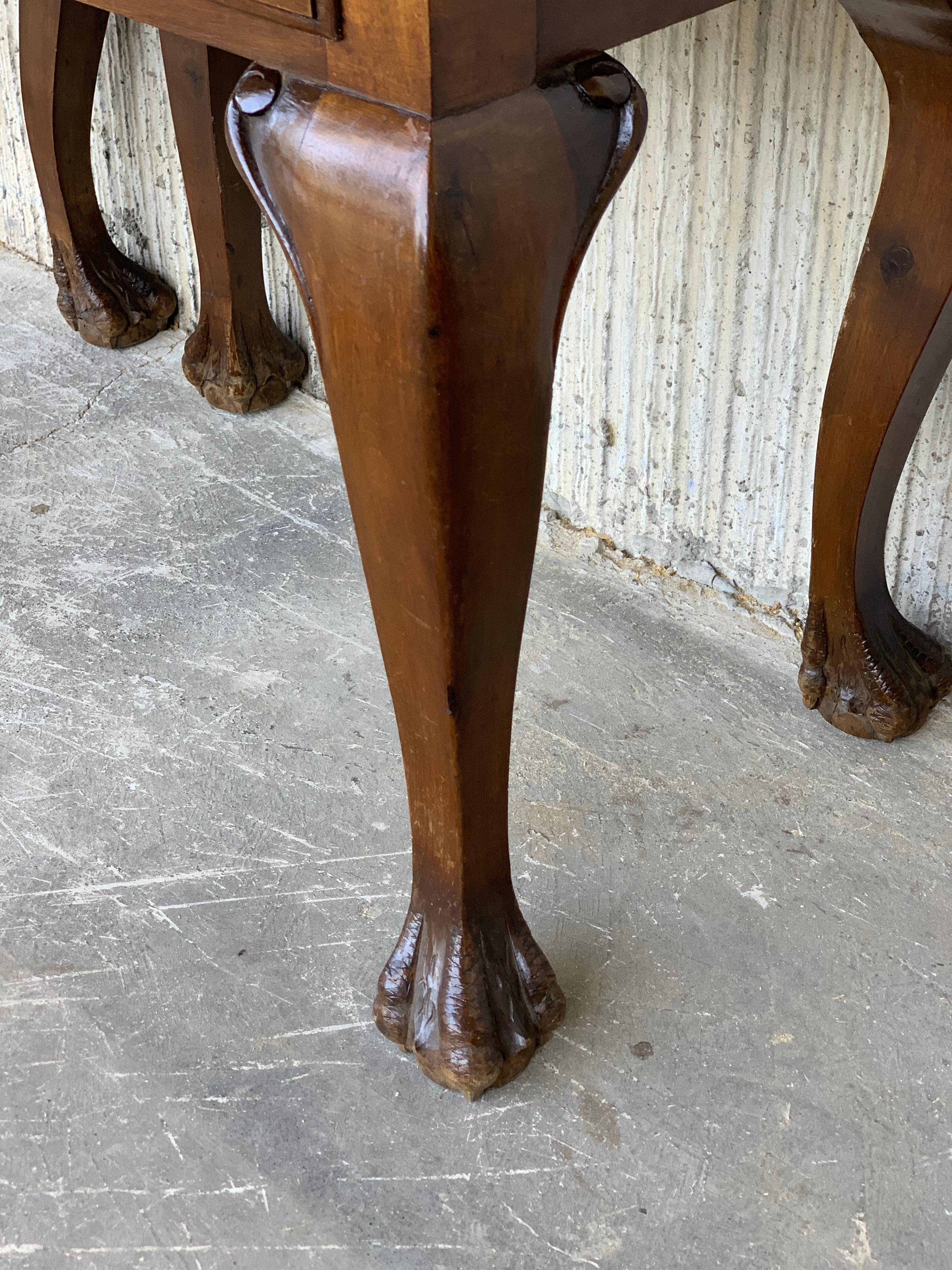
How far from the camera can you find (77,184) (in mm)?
1679

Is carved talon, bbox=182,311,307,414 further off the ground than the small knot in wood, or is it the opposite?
the small knot in wood

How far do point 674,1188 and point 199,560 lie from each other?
0.82 meters

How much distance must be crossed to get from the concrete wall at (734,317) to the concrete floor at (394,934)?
0.29 feet

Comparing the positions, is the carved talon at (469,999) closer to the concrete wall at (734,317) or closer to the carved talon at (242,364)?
the concrete wall at (734,317)

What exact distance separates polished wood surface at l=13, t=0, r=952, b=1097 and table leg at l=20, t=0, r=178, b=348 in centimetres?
93

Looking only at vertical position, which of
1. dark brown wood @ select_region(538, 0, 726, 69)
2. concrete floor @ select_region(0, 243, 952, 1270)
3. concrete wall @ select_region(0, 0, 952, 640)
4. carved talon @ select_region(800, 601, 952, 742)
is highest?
dark brown wood @ select_region(538, 0, 726, 69)

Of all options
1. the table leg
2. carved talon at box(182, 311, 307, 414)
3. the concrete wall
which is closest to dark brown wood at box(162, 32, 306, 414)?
carved talon at box(182, 311, 307, 414)

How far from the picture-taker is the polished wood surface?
0.56 meters

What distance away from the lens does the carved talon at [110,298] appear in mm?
1701

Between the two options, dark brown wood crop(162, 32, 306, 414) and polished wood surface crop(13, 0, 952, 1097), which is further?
dark brown wood crop(162, 32, 306, 414)

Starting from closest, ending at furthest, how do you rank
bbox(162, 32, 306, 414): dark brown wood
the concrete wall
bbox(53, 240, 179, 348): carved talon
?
1. the concrete wall
2. bbox(162, 32, 306, 414): dark brown wood
3. bbox(53, 240, 179, 348): carved talon

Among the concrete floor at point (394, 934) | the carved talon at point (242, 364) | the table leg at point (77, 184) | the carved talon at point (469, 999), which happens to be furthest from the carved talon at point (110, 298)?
the carved talon at point (469, 999)

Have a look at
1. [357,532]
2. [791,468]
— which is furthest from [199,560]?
[357,532]

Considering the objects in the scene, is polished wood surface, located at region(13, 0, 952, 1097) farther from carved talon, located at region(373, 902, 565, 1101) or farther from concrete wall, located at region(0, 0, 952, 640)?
concrete wall, located at region(0, 0, 952, 640)
